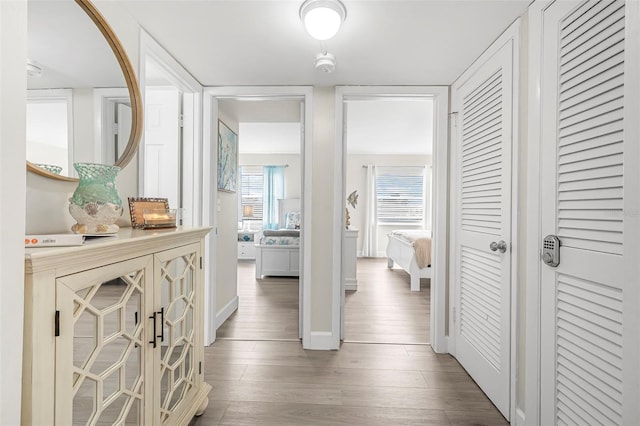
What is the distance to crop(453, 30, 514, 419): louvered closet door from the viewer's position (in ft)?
5.78

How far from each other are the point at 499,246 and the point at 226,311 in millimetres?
2536

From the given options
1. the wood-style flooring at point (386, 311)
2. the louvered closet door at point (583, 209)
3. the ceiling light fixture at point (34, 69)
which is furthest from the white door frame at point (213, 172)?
the louvered closet door at point (583, 209)

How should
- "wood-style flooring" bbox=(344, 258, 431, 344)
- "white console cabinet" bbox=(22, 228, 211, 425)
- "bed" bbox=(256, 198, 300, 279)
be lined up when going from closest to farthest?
"white console cabinet" bbox=(22, 228, 211, 425)
"wood-style flooring" bbox=(344, 258, 431, 344)
"bed" bbox=(256, 198, 300, 279)

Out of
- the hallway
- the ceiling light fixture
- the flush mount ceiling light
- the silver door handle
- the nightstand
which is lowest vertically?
the hallway

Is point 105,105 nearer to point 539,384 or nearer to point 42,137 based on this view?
point 42,137

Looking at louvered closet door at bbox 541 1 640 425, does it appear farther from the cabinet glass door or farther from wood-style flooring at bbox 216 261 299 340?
wood-style flooring at bbox 216 261 299 340

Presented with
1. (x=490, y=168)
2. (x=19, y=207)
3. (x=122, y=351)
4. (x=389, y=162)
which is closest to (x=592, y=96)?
(x=490, y=168)

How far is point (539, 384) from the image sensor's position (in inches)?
57.7

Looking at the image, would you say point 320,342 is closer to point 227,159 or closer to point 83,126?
point 227,159

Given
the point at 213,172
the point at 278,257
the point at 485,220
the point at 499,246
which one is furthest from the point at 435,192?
the point at 278,257

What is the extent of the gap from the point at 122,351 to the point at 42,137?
32.6 inches

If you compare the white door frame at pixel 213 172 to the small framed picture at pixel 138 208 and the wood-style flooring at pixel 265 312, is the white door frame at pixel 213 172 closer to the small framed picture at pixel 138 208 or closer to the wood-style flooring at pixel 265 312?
the wood-style flooring at pixel 265 312

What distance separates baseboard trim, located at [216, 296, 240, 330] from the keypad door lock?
2596mm

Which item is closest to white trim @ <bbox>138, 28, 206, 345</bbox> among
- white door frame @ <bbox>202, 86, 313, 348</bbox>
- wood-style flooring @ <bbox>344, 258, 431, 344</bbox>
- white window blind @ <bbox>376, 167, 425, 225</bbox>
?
white door frame @ <bbox>202, 86, 313, 348</bbox>
